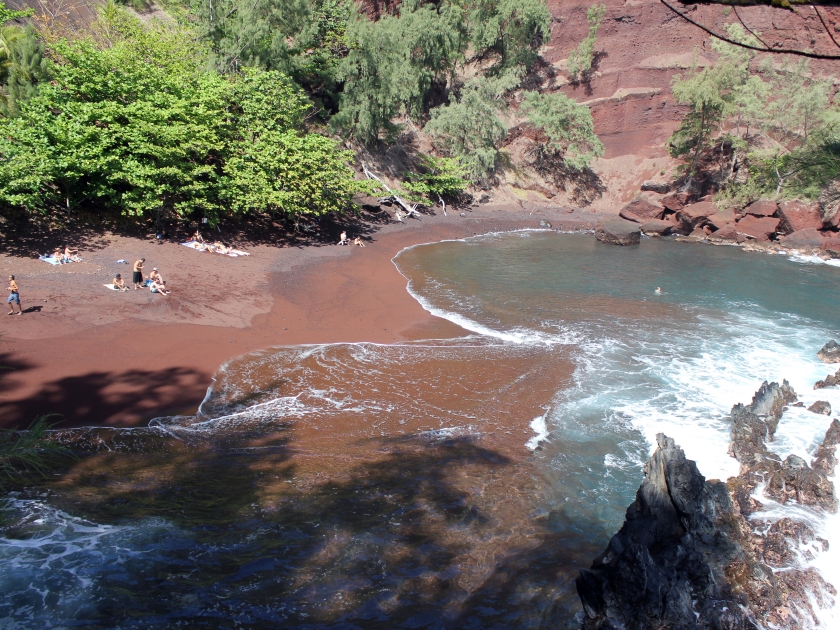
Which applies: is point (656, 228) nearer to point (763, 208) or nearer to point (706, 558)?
point (763, 208)

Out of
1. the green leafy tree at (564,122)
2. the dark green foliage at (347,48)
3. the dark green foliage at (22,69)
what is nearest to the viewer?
the dark green foliage at (22,69)

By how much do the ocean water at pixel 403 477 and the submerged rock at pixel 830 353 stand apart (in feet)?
1.25

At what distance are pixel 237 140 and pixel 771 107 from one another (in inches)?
1325

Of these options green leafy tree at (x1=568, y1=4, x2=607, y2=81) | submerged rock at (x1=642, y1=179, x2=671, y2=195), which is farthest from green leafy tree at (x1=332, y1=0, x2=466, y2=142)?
submerged rock at (x1=642, y1=179, x2=671, y2=195)

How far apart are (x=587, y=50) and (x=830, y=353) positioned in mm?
37614

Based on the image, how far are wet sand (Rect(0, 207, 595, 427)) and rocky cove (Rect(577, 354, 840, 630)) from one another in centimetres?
899

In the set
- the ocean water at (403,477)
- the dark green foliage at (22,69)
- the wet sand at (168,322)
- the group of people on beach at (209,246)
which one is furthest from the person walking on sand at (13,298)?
the dark green foliage at (22,69)

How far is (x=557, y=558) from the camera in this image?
25.5 feet

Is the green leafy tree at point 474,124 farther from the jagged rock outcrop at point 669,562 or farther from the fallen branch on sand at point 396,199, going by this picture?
the jagged rock outcrop at point 669,562

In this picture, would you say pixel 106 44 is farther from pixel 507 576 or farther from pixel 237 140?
pixel 507 576

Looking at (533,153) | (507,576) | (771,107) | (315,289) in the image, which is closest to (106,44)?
(315,289)

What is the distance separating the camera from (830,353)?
53.2 ft

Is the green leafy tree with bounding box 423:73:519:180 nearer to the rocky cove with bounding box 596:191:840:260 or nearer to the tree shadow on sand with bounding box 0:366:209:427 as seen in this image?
the rocky cove with bounding box 596:191:840:260

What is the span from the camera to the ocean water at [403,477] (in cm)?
656
